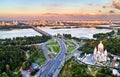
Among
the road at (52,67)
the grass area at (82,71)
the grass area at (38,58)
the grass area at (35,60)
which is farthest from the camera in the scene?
the grass area at (38,58)

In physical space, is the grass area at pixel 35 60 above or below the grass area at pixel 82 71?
below

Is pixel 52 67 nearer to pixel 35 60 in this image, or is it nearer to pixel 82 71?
pixel 35 60

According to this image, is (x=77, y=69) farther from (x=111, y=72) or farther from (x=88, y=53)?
(x=88, y=53)

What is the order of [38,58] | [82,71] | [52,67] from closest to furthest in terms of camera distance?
[82,71]
[52,67]
[38,58]

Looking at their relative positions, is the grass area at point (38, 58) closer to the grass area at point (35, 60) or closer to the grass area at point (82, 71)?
the grass area at point (35, 60)

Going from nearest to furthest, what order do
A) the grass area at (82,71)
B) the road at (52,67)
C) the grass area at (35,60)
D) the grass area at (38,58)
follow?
1. the grass area at (82,71)
2. the road at (52,67)
3. the grass area at (35,60)
4. the grass area at (38,58)

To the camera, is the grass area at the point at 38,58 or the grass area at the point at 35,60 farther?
the grass area at the point at 38,58

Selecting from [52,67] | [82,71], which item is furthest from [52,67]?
[82,71]

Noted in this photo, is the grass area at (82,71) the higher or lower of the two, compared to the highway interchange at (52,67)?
higher

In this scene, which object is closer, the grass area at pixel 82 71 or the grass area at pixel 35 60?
the grass area at pixel 82 71

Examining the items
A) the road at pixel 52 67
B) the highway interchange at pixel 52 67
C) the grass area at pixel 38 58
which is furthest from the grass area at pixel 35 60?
the road at pixel 52 67
